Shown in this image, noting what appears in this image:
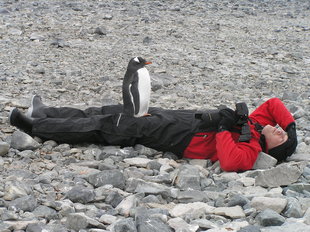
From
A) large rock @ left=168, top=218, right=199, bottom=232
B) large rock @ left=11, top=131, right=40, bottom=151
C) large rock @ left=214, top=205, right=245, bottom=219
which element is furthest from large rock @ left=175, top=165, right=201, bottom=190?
large rock @ left=11, top=131, right=40, bottom=151

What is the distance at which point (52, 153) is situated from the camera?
13.2ft

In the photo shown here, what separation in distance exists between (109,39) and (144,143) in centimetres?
462

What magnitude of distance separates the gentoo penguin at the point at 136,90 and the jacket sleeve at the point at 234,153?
805mm

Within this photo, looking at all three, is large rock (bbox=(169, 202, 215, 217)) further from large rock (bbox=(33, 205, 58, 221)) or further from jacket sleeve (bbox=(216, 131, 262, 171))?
jacket sleeve (bbox=(216, 131, 262, 171))

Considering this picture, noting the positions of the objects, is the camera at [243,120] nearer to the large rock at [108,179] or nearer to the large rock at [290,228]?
the large rock at [108,179]

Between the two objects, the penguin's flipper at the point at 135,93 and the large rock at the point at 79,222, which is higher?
the penguin's flipper at the point at 135,93

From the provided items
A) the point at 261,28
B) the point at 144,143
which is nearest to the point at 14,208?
the point at 144,143

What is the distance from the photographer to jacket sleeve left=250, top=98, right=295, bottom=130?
432cm

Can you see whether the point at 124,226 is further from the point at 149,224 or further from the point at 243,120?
the point at 243,120

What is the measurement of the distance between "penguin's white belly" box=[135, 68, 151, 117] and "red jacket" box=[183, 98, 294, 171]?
23.2 inches

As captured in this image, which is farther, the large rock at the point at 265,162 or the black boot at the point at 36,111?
the black boot at the point at 36,111

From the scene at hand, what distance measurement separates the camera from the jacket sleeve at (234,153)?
381cm

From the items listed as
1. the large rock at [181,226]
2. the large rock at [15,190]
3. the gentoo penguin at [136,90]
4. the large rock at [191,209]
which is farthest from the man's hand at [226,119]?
the large rock at [15,190]

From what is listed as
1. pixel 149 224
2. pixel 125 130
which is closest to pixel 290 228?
pixel 149 224
